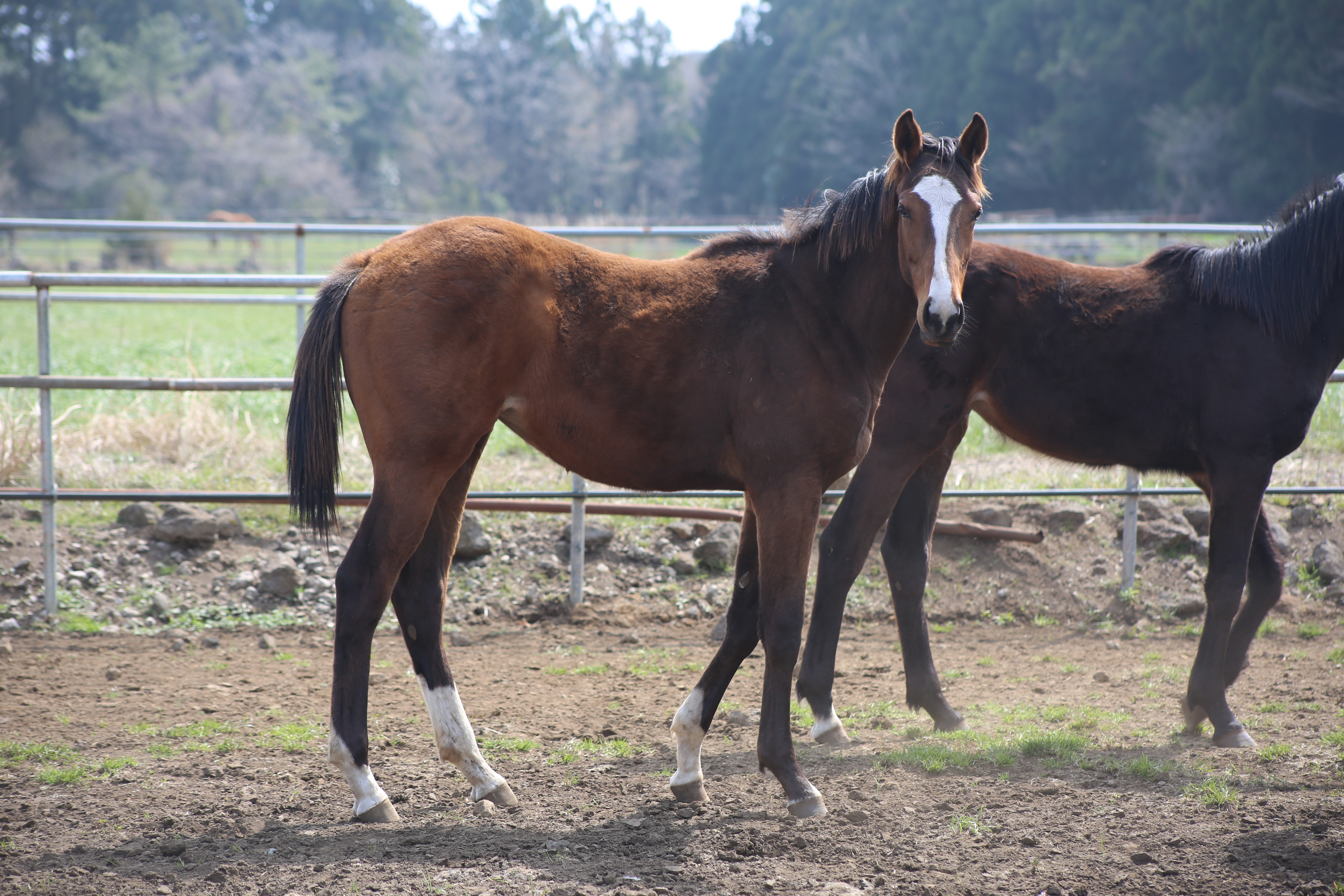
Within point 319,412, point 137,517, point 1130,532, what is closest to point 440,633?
point 319,412

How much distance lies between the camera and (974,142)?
3.22 meters

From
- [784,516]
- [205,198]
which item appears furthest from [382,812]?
[205,198]

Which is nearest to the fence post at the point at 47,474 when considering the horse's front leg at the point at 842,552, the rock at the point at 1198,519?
the horse's front leg at the point at 842,552

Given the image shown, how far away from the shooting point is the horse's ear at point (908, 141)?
10.0ft

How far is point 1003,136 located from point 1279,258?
36.6 metres

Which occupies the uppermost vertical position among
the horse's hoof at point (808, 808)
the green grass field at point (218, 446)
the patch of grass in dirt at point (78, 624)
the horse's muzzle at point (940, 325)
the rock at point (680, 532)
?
the horse's muzzle at point (940, 325)

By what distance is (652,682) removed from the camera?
4648 millimetres

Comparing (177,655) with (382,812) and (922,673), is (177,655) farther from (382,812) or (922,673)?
(922,673)

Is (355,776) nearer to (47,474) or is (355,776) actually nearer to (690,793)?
(690,793)

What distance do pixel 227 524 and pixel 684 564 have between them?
9.09ft

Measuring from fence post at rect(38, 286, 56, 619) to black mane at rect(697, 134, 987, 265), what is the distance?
151 inches

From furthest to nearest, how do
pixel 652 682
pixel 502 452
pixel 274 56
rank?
pixel 274 56 → pixel 502 452 → pixel 652 682

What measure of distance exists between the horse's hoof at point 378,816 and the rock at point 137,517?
3466 millimetres

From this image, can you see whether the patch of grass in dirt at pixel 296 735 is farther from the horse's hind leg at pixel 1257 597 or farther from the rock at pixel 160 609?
the horse's hind leg at pixel 1257 597
